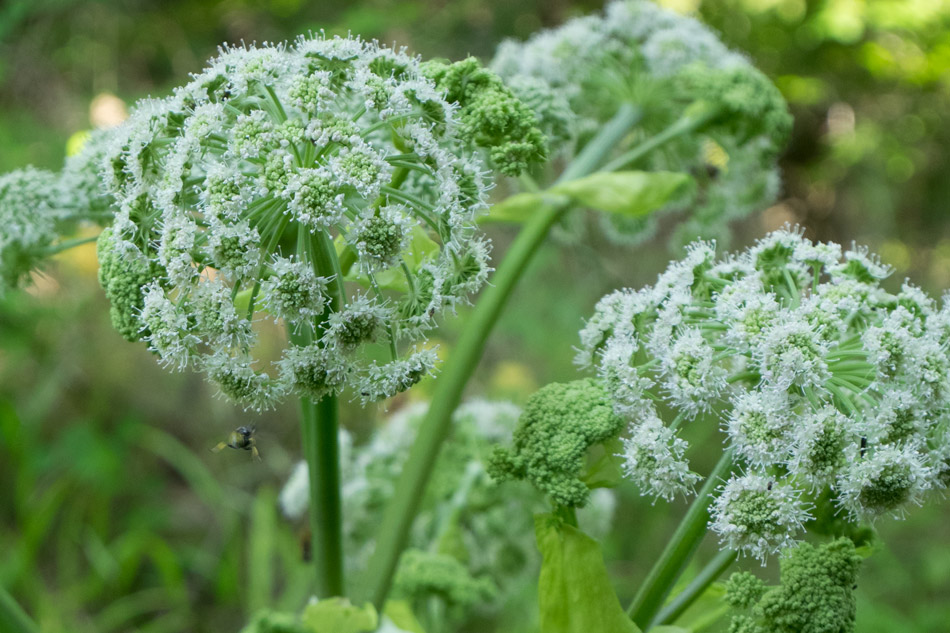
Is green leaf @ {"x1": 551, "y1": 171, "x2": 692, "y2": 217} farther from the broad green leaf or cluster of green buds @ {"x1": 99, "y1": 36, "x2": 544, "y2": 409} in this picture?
cluster of green buds @ {"x1": 99, "y1": 36, "x2": 544, "y2": 409}

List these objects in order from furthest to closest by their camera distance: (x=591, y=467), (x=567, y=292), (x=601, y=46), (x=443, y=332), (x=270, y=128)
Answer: (x=567, y=292)
(x=443, y=332)
(x=601, y=46)
(x=591, y=467)
(x=270, y=128)

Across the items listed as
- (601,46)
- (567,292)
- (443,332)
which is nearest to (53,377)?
(443,332)

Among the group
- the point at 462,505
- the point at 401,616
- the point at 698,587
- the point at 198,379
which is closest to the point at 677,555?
the point at 698,587

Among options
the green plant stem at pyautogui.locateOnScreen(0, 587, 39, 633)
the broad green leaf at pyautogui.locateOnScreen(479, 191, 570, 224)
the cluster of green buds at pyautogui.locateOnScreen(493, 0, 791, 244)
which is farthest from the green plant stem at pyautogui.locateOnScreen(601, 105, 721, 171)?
the green plant stem at pyautogui.locateOnScreen(0, 587, 39, 633)

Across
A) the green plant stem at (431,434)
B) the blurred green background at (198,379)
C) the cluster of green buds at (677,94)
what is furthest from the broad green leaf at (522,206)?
the blurred green background at (198,379)

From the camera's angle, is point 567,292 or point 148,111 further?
point 567,292

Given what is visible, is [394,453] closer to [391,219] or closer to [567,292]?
[391,219]
